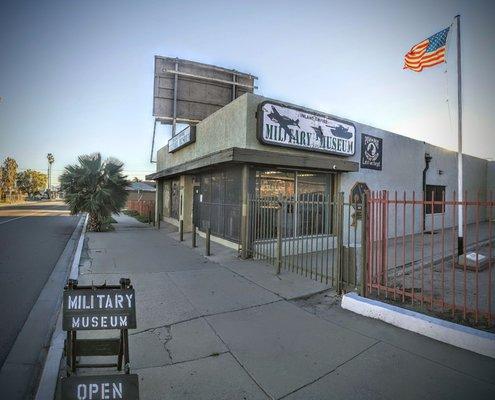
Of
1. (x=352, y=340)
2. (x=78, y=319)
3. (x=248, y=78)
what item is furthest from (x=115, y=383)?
(x=248, y=78)

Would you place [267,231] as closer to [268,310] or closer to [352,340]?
[268,310]

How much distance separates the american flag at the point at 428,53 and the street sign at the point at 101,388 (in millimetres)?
11164

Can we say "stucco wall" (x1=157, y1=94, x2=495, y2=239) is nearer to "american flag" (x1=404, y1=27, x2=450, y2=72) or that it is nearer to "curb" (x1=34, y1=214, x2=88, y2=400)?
"american flag" (x1=404, y1=27, x2=450, y2=72)

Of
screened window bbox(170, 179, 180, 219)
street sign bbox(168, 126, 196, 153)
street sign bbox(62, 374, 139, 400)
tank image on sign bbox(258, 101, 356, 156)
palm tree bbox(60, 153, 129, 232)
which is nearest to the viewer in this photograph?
street sign bbox(62, 374, 139, 400)

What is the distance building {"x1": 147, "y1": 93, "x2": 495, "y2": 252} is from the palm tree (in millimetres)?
2530

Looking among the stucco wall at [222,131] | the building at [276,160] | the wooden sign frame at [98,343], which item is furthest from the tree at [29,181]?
the wooden sign frame at [98,343]

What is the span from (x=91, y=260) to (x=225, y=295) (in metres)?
4.87

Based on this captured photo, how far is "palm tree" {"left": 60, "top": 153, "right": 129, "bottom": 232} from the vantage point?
14.2m

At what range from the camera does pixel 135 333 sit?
152 inches

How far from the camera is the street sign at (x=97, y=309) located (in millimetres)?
2348

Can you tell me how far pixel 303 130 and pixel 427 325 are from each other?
6985 millimetres

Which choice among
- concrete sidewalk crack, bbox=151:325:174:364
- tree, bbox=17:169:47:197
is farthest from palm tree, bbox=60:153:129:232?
tree, bbox=17:169:47:197

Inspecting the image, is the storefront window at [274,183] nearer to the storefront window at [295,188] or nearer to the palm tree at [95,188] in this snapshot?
the storefront window at [295,188]

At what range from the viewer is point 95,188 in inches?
577
